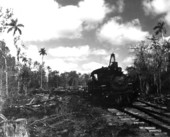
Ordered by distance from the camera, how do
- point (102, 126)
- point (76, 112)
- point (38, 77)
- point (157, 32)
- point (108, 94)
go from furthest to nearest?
point (38, 77) → point (157, 32) → point (108, 94) → point (76, 112) → point (102, 126)

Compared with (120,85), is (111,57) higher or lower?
higher

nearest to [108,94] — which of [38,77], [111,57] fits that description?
[111,57]

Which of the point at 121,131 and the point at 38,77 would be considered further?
the point at 38,77

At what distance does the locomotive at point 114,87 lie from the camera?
16141mm

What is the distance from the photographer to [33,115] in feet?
39.0

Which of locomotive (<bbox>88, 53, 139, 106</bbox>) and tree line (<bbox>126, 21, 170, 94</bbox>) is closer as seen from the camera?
locomotive (<bbox>88, 53, 139, 106</bbox>)

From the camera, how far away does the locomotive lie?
16.1 m

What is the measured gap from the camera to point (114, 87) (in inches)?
639

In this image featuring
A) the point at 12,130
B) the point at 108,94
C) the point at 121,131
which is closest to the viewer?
the point at 12,130

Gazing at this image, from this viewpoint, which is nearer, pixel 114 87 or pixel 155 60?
pixel 114 87

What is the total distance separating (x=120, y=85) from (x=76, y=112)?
5.63 metres

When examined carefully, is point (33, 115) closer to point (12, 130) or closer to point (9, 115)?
point (9, 115)

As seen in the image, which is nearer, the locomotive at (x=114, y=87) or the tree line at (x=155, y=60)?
the locomotive at (x=114, y=87)

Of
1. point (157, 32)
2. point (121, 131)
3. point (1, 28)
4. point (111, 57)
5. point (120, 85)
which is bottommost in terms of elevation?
point (121, 131)
